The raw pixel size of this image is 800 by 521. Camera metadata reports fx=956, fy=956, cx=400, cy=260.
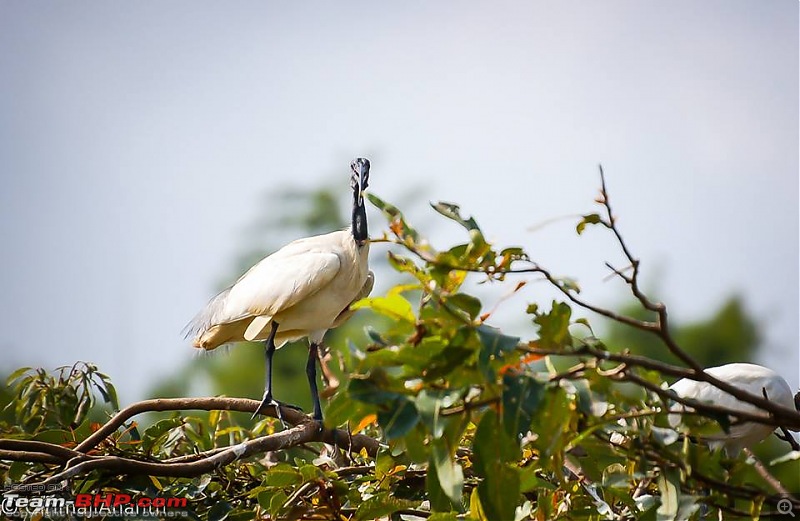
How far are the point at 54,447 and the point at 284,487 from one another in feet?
1.95

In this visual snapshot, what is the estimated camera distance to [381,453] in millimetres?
2422

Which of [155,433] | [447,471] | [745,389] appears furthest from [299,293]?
[447,471]

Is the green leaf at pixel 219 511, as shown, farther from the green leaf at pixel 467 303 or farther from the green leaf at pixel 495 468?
the green leaf at pixel 467 303

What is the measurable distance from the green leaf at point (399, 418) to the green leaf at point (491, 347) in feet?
0.42

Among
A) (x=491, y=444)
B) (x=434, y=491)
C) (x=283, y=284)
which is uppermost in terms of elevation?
(x=283, y=284)

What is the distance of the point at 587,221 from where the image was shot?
1.60 m

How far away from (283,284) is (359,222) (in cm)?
48

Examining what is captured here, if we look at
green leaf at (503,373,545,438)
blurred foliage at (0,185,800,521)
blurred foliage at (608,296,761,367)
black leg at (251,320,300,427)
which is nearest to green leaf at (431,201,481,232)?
blurred foliage at (0,185,800,521)

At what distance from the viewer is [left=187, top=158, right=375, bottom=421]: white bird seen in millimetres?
3574

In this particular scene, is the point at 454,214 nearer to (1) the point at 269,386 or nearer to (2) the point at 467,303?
(2) the point at 467,303

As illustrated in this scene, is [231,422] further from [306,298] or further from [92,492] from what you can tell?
[92,492]

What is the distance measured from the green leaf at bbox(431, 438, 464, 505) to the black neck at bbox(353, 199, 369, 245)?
91.4 inches

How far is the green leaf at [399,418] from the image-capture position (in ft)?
4.77

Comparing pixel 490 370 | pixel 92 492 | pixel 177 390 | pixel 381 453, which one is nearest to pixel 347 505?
pixel 381 453
